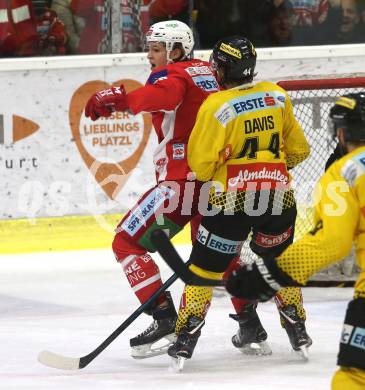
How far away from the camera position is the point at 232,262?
491 cm

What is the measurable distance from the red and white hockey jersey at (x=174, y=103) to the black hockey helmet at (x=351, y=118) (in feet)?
4.84

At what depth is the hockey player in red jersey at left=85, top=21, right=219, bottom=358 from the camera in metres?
4.71

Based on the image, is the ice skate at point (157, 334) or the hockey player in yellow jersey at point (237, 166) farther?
the ice skate at point (157, 334)

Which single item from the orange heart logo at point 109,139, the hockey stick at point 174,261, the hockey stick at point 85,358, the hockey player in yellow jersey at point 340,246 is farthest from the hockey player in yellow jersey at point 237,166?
the orange heart logo at point 109,139

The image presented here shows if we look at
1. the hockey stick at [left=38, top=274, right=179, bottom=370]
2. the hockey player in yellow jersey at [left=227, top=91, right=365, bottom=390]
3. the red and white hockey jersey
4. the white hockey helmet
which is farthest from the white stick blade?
the hockey player in yellow jersey at [left=227, top=91, right=365, bottom=390]

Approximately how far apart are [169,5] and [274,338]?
9.36ft

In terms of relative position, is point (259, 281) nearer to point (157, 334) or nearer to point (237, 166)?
point (237, 166)

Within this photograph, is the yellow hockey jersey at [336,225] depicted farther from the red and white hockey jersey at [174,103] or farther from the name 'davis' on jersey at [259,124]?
the red and white hockey jersey at [174,103]

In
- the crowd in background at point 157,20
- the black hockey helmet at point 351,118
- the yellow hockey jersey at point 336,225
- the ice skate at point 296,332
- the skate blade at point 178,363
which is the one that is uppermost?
the black hockey helmet at point 351,118

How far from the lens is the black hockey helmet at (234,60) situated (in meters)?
4.41

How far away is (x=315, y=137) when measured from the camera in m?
6.41

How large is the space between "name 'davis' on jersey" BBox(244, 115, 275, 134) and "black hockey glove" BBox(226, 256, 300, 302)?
1320mm

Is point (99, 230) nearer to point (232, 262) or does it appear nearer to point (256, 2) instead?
point (256, 2)

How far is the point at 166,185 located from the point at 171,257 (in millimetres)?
1609
